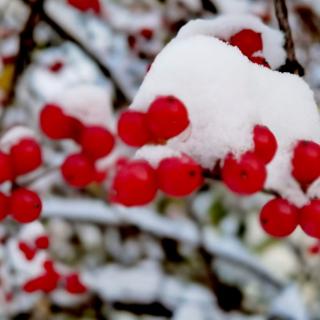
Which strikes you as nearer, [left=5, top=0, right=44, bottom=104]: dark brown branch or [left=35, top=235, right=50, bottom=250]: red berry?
[left=5, top=0, right=44, bottom=104]: dark brown branch

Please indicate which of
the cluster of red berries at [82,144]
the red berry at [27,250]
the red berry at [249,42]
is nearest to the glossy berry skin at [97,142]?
the cluster of red berries at [82,144]

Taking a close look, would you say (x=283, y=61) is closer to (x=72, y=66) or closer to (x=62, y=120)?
(x=62, y=120)

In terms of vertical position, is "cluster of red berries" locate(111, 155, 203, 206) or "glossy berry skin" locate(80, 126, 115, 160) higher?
"cluster of red berries" locate(111, 155, 203, 206)

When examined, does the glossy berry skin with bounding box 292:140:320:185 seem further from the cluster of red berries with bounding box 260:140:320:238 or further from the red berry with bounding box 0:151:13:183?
the red berry with bounding box 0:151:13:183

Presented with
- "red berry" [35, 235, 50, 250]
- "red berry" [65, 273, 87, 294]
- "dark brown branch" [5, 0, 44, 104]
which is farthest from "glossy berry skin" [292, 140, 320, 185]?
"red berry" [65, 273, 87, 294]

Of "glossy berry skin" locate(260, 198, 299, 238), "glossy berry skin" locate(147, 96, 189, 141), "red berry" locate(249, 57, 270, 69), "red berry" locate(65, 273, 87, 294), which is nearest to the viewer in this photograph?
"glossy berry skin" locate(147, 96, 189, 141)

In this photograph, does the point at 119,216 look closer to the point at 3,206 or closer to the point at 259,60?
the point at 3,206

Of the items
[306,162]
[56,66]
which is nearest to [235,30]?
[306,162]
